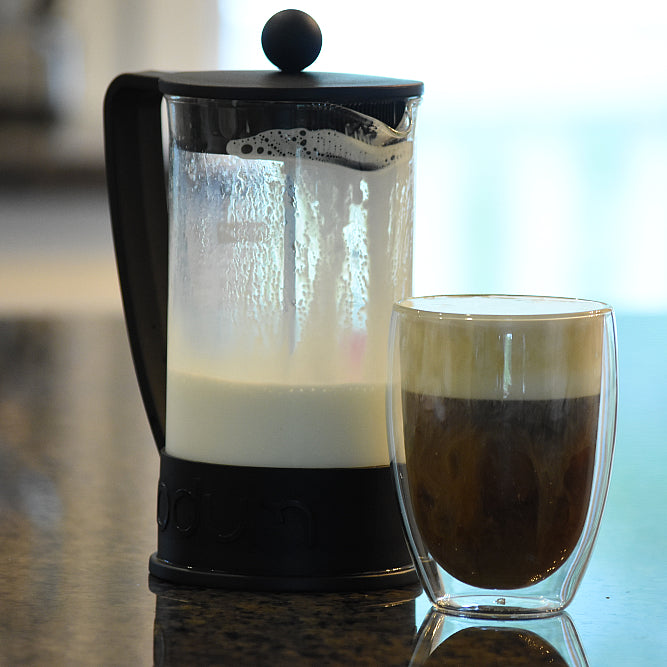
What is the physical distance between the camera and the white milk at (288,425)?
19.2 inches

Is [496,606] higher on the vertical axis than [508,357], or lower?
lower

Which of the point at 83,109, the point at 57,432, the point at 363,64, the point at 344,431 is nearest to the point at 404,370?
the point at 344,431

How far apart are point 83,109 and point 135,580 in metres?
3.03

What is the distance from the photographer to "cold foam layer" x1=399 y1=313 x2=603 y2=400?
1.43 ft

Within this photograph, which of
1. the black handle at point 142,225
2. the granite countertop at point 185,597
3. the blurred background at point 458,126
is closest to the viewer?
the granite countertop at point 185,597

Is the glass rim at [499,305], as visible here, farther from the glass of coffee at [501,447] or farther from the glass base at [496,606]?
the glass base at [496,606]

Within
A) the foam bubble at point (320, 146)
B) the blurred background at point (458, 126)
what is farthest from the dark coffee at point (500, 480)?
the blurred background at point (458, 126)

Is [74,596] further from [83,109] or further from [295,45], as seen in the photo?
[83,109]

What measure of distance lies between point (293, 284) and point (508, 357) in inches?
4.1

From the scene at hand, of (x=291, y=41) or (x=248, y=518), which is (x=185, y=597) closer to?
(x=248, y=518)

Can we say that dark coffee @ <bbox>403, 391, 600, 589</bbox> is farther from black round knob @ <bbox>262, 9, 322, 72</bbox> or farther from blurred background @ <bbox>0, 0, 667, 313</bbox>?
blurred background @ <bbox>0, 0, 667, 313</bbox>

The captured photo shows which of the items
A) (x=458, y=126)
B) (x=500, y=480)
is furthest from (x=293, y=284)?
(x=458, y=126)

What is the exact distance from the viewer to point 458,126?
6.45m

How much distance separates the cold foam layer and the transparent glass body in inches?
2.1
